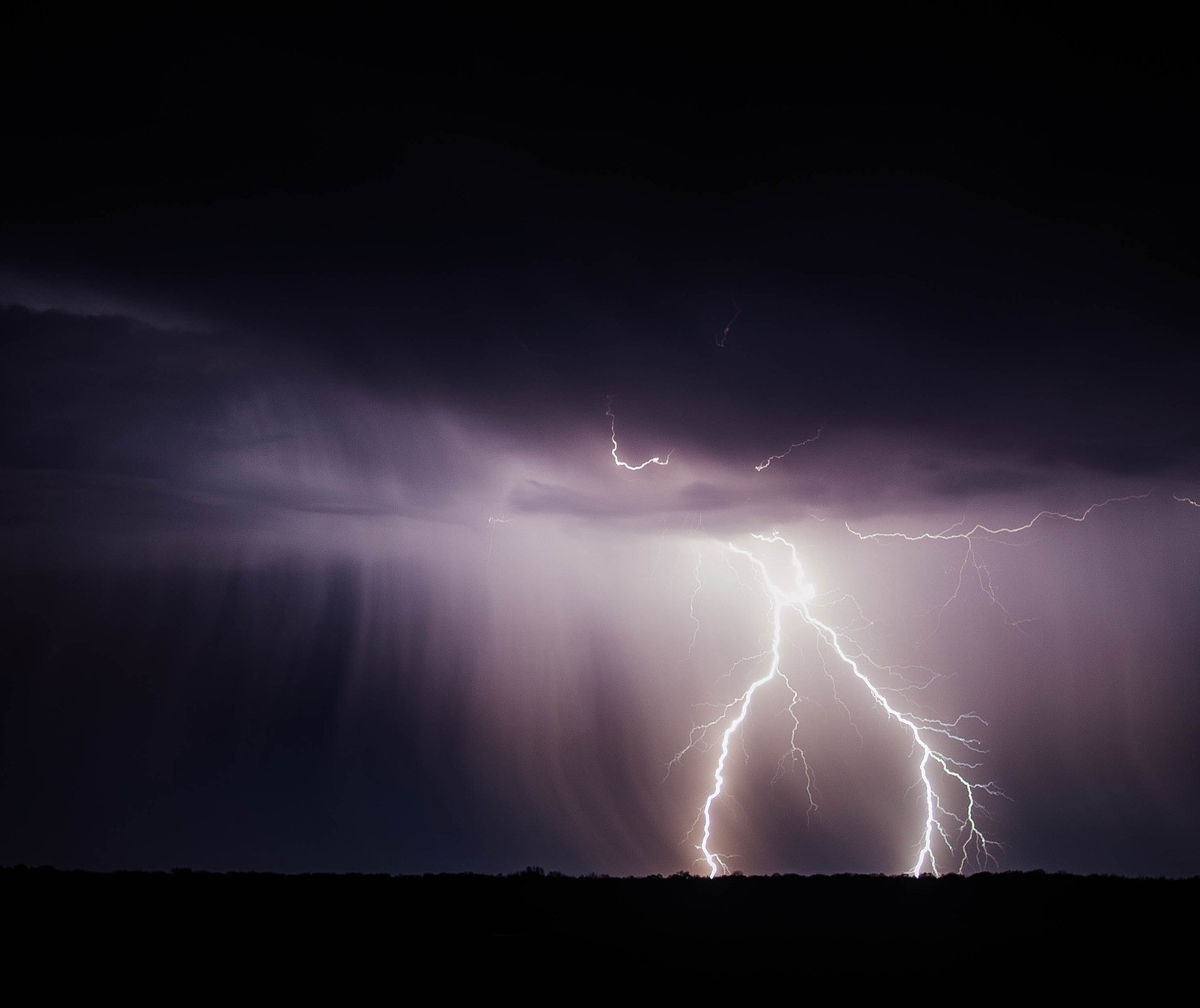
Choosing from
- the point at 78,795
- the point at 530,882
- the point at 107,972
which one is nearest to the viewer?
the point at 107,972

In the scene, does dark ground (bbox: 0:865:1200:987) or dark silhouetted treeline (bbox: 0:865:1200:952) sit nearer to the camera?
dark ground (bbox: 0:865:1200:987)

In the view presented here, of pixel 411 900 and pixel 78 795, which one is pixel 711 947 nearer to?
pixel 411 900

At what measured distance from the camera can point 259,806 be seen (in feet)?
435

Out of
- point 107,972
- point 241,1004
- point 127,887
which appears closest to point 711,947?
point 241,1004

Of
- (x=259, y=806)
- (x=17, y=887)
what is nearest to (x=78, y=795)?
(x=259, y=806)

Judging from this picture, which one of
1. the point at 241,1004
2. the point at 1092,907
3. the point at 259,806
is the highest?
the point at 1092,907

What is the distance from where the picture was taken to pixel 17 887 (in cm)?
510

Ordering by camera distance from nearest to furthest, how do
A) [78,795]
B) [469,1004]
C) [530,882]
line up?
[469,1004] → [530,882] → [78,795]

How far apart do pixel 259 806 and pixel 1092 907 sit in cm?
14870

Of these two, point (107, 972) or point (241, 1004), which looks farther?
point (107, 972)

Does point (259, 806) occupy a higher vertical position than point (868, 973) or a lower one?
lower

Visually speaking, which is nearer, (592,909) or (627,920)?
(627,920)

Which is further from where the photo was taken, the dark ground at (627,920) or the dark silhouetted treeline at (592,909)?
the dark silhouetted treeline at (592,909)

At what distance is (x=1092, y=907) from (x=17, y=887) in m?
6.87
